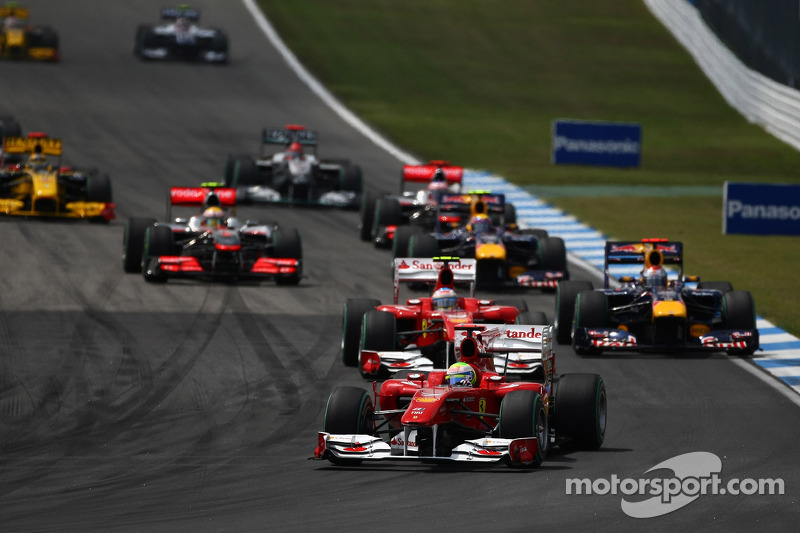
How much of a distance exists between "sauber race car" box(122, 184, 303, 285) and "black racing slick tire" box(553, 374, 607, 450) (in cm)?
1203

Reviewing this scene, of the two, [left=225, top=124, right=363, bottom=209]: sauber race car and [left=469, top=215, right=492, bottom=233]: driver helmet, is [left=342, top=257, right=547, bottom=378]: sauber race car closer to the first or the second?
[left=469, top=215, right=492, bottom=233]: driver helmet

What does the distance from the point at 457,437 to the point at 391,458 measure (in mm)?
1122

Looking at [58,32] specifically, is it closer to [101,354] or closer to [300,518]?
[101,354]

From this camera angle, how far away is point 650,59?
211 feet

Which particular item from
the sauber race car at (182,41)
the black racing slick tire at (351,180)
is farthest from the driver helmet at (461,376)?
the sauber race car at (182,41)

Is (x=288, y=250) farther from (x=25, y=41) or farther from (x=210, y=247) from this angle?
(x=25, y=41)

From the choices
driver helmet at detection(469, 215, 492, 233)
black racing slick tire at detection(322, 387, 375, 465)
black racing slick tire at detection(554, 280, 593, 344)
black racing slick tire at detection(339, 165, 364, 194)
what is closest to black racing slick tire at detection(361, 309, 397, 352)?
black racing slick tire at detection(554, 280, 593, 344)

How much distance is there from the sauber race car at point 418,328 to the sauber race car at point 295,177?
15.9 meters

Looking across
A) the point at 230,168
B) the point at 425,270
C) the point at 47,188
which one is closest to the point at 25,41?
the point at 230,168

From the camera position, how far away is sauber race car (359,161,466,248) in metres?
32.4

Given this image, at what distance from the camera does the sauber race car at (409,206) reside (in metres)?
→ 32.4

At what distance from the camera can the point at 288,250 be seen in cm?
2881

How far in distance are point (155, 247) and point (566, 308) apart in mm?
8212

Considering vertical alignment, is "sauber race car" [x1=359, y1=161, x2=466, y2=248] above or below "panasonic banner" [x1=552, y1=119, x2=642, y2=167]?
below
